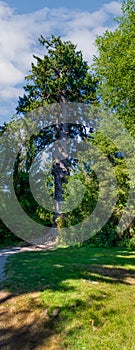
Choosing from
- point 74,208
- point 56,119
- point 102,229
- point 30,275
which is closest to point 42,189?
point 56,119

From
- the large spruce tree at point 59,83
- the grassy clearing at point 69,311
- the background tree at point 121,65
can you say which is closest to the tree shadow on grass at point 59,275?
the grassy clearing at point 69,311

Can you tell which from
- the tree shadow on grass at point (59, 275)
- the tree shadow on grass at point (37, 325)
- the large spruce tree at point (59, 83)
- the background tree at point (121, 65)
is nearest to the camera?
the tree shadow on grass at point (37, 325)

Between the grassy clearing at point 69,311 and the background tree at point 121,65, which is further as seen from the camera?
the background tree at point 121,65

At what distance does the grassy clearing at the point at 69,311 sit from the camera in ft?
9.22

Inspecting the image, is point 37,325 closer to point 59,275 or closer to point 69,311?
point 69,311

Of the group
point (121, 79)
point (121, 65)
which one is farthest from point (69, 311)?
point (121, 79)

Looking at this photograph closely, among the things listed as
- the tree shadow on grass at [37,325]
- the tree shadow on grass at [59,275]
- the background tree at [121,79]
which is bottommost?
the tree shadow on grass at [37,325]

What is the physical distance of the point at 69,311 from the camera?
3.39 m

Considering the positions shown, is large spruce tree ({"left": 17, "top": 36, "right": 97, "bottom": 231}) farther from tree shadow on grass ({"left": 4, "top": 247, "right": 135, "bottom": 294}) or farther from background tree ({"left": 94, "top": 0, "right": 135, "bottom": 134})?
tree shadow on grass ({"left": 4, "top": 247, "right": 135, "bottom": 294})

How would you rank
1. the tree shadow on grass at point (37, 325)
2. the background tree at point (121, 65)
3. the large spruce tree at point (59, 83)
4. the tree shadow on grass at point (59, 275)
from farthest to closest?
the large spruce tree at point (59, 83)
the background tree at point (121, 65)
the tree shadow on grass at point (59, 275)
the tree shadow on grass at point (37, 325)

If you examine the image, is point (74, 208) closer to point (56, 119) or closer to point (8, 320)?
point (56, 119)

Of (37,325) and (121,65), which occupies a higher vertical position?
(121,65)

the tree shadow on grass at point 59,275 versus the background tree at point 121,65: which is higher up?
the background tree at point 121,65

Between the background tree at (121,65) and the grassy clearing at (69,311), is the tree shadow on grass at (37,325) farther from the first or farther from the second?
the background tree at (121,65)
